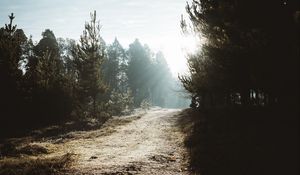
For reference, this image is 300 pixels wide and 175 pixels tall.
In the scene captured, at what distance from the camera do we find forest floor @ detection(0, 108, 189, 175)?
29.7 ft

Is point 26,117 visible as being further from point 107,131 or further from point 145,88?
point 145,88

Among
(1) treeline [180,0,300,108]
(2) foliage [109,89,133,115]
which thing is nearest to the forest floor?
(1) treeline [180,0,300,108]

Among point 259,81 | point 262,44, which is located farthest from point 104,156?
point 262,44

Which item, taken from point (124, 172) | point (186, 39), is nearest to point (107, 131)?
point (186, 39)

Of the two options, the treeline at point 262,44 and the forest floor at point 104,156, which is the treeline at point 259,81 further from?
the forest floor at point 104,156

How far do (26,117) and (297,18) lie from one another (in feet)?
71.0

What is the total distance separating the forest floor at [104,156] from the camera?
9.04 metres

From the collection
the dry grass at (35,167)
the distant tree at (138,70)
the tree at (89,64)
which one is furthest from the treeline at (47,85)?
the distant tree at (138,70)

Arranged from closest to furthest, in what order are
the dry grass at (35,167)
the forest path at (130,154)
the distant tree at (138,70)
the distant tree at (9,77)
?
the dry grass at (35,167) < the forest path at (130,154) < the distant tree at (9,77) < the distant tree at (138,70)

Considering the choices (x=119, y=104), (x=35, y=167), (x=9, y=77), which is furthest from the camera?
(x=119, y=104)

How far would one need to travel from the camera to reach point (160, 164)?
10.2 m

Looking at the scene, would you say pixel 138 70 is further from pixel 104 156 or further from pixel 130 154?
pixel 104 156

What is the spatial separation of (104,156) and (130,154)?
1070 millimetres

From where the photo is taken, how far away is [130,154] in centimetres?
1205
